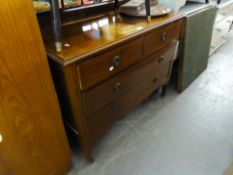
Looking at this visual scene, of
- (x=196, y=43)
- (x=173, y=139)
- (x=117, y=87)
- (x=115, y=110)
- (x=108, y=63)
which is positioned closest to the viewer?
(x=108, y=63)

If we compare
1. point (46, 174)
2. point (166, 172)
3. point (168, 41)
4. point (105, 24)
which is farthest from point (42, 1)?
point (166, 172)

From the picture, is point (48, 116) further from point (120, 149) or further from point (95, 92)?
point (120, 149)

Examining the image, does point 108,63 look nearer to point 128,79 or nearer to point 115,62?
point 115,62

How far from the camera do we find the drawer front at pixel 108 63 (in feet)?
3.08

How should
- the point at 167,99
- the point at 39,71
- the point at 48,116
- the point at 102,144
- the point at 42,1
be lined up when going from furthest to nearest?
the point at 167,99 → the point at 102,144 → the point at 42,1 → the point at 48,116 → the point at 39,71

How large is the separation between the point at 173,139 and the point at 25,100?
111 centimetres

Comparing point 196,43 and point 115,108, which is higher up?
point 196,43

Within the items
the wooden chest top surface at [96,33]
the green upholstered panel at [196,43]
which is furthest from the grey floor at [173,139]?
the wooden chest top surface at [96,33]

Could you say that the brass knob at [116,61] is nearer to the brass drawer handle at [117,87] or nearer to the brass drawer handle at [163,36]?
the brass drawer handle at [117,87]

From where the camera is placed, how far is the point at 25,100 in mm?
805

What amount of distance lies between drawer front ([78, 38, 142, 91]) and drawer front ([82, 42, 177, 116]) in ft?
0.16

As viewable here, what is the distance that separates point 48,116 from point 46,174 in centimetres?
39

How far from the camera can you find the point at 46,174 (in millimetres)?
1105

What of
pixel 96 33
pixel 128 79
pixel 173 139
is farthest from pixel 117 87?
pixel 173 139
